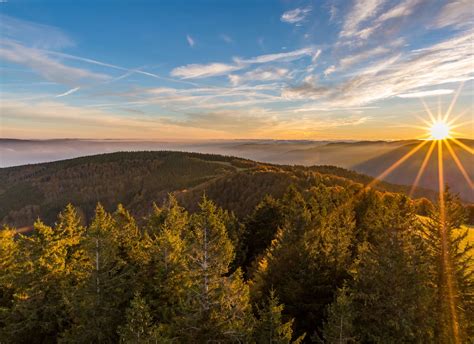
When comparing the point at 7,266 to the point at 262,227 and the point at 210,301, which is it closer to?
the point at 210,301

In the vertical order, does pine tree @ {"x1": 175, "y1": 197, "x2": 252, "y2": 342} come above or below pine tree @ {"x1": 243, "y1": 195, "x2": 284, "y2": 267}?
above

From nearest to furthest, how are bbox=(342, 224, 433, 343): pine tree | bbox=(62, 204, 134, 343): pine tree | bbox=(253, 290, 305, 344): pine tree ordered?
bbox=(253, 290, 305, 344): pine tree → bbox=(342, 224, 433, 343): pine tree → bbox=(62, 204, 134, 343): pine tree

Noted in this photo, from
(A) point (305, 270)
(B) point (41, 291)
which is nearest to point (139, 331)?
(A) point (305, 270)

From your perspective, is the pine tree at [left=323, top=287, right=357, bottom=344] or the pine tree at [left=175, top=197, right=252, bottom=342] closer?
the pine tree at [left=175, top=197, right=252, bottom=342]

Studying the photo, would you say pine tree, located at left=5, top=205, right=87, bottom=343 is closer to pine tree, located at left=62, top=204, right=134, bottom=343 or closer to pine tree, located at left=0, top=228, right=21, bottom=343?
pine tree, located at left=62, top=204, right=134, bottom=343

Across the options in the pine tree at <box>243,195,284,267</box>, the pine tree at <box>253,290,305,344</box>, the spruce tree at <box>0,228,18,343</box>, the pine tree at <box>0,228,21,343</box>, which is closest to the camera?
the pine tree at <box>253,290,305,344</box>

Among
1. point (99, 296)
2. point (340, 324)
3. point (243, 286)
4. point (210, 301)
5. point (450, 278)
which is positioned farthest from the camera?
point (99, 296)

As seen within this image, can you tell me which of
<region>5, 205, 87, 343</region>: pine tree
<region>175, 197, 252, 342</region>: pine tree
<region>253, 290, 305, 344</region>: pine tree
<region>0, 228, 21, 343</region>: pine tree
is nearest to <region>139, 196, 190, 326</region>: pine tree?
<region>175, 197, 252, 342</region>: pine tree

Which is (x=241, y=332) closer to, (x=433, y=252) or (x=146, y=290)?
(x=146, y=290)
